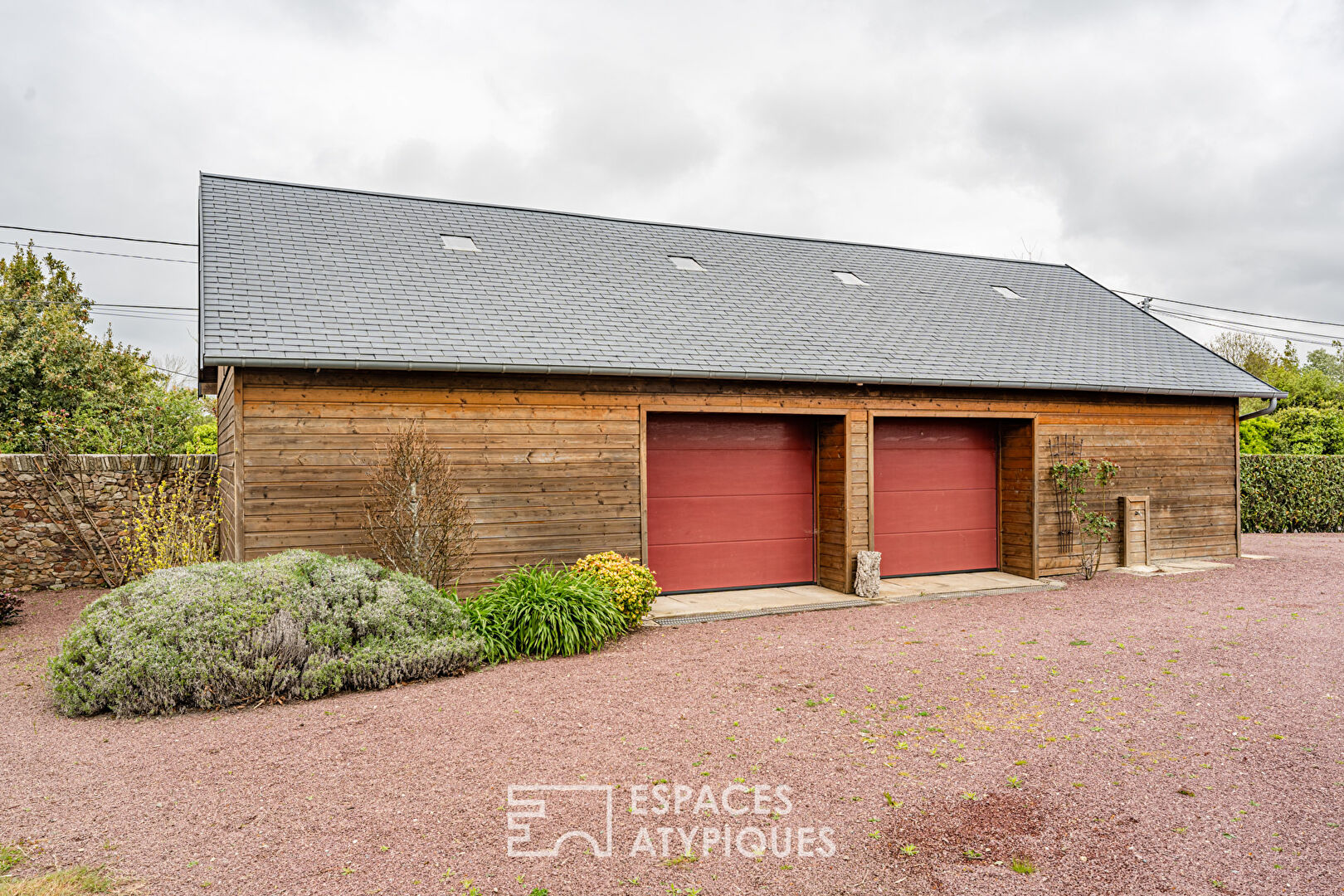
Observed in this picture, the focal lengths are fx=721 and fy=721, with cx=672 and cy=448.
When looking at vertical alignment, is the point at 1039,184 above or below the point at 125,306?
above

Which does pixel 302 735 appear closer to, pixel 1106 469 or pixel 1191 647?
pixel 1191 647

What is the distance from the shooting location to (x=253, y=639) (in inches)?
193

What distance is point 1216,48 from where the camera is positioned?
12.0 metres

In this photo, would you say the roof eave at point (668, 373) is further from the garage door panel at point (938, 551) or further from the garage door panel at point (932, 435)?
the garage door panel at point (938, 551)

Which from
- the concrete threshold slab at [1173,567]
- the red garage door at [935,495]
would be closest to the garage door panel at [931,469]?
the red garage door at [935,495]

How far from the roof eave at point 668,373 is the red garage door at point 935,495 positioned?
0.87 metres

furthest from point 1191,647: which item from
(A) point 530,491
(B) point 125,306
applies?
(B) point 125,306

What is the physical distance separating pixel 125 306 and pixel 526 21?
14.1m

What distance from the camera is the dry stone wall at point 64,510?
879cm

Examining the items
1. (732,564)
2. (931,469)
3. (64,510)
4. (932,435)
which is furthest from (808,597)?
(64,510)

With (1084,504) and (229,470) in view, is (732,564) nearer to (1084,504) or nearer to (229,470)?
(1084,504)

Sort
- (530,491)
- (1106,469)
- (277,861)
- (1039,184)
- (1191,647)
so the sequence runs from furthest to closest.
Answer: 1. (1039,184)
2. (1106,469)
3. (530,491)
4. (1191,647)
5. (277,861)

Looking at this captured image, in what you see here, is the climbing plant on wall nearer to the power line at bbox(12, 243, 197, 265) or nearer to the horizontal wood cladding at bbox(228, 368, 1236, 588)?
the horizontal wood cladding at bbox(228, 368, 1236, 588)

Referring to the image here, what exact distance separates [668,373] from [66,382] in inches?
477
